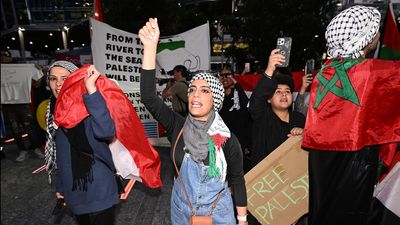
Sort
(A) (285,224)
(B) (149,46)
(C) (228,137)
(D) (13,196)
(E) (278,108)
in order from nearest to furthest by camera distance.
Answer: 1. (D) (13,196)
2. (B) (149,46)
3. (C) (228,137)
4. (A) (285,224)
5. (E) (278,108)

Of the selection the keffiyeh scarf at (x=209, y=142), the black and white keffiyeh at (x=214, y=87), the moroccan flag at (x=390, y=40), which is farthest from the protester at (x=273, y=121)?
the moroccan flag at (x=390, y=40)

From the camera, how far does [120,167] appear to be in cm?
210

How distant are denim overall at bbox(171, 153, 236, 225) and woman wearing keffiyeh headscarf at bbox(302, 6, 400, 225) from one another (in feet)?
2.22

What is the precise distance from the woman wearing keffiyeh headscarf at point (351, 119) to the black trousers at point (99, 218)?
58.6 inches

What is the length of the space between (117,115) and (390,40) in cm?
535

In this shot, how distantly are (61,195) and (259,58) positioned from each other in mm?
11830

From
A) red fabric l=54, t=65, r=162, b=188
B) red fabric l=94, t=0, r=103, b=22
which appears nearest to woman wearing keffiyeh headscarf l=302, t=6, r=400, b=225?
red fabric l=54, t=65, r=162, b=188

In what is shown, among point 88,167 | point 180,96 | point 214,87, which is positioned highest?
point 214,87

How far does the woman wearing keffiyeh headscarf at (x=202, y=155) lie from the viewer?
1.86 m

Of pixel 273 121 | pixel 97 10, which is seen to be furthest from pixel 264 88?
pixel 97 10

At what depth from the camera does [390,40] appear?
208 inches

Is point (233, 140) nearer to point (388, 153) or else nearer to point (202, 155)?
point (202, 155)

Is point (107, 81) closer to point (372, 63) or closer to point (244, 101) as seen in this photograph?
point (372, 63)

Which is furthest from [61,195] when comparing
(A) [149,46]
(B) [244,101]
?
(B) [244,101]
